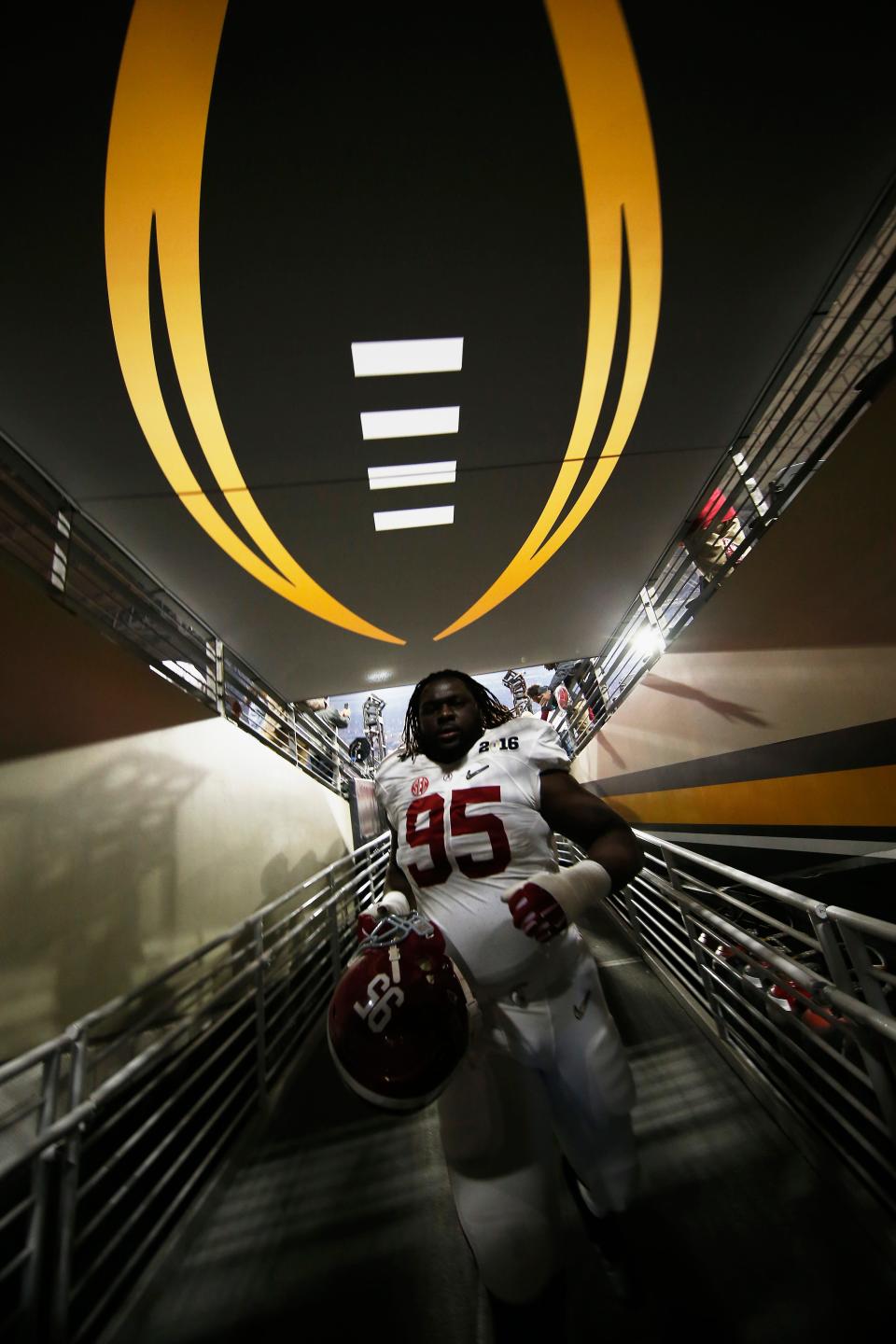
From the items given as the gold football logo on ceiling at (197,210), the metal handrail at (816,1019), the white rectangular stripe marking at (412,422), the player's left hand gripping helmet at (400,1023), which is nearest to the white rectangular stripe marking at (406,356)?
the white rectangular stripe marking at (412,422)

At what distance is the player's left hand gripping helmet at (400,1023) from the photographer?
3.77 feet

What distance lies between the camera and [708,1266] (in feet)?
4.62

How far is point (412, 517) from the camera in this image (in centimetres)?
406

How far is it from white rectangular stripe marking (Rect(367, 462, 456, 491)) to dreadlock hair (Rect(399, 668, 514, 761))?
1.97 metres

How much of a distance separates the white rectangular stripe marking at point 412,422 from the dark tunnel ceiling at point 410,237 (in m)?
0.07

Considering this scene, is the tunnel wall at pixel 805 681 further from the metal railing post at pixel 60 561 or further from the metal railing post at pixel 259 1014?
the metal railing post at pixel 60 561

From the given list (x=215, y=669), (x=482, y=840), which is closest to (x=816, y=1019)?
(x=482, y=840)

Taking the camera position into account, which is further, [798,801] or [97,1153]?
[798,801]

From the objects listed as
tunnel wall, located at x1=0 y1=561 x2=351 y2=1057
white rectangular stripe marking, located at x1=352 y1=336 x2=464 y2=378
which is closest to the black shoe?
tunnel wall, located at x1=0 y1=561 x2=351 y2=1057

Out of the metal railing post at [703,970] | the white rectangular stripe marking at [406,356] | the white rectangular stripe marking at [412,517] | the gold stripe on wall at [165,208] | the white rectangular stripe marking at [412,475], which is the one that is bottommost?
the metal railing post at [703,970]

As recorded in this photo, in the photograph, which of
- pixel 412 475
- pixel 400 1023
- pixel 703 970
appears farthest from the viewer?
pixel 412 475

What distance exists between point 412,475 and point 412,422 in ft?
1.43

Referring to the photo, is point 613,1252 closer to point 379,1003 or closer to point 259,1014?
point 379,1003

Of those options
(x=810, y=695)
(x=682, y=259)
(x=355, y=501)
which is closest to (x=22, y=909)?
(x=355, y=501)
